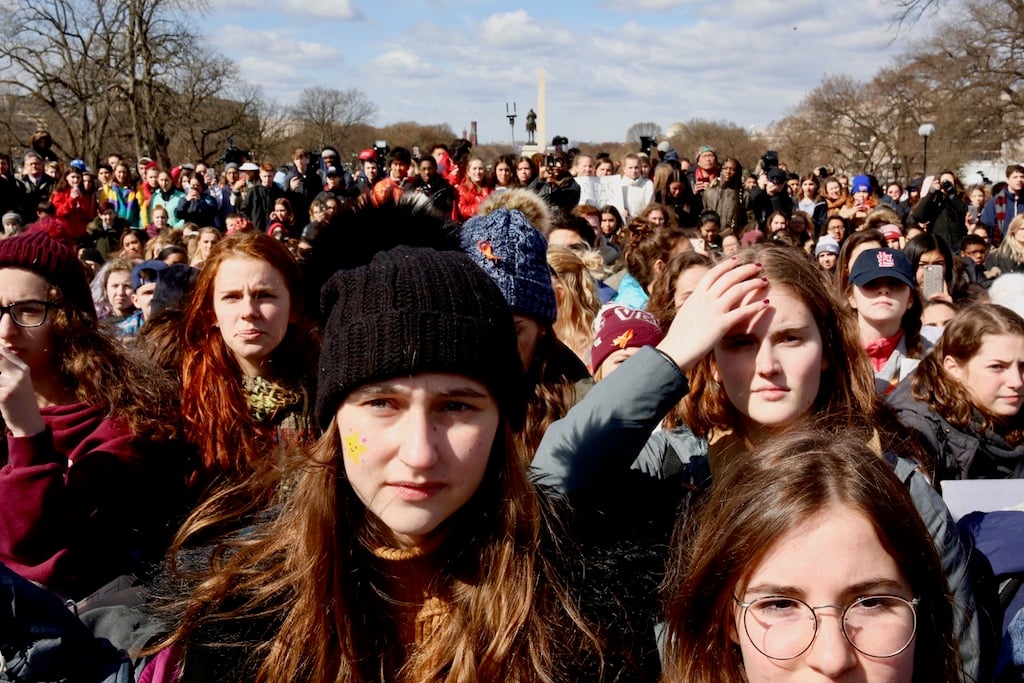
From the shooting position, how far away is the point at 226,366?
130 inches

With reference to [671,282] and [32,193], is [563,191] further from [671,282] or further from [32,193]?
[32,193]

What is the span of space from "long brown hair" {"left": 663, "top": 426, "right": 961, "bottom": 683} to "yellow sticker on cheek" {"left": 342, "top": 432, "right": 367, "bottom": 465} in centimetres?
68

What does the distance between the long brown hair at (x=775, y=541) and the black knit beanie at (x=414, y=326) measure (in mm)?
487

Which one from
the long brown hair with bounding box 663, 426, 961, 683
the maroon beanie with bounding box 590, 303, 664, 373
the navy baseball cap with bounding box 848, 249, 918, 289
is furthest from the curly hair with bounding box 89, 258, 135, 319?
the long brown hair with bounding box 663, 426, 961, 683

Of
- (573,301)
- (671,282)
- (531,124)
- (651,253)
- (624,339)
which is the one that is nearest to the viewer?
Answer: (624,339)

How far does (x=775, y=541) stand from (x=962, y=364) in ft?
7.36

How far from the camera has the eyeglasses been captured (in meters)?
1.54

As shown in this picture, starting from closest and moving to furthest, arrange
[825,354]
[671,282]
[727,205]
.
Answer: [825,354] → [671,282] → [727,205]

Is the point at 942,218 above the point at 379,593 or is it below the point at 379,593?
above

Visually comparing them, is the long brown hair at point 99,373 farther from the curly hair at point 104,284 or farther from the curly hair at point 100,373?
the curly hair at point 104,284

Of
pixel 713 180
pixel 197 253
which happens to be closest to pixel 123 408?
pixel 197 253

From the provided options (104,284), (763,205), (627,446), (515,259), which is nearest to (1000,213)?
(763,205)

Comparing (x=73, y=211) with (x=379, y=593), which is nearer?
(x=379, y=593)

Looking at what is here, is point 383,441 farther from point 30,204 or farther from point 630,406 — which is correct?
point 30,204
